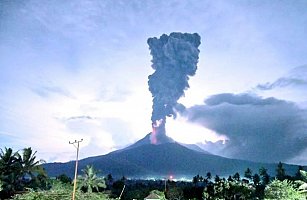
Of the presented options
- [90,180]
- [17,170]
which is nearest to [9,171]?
[17,170]

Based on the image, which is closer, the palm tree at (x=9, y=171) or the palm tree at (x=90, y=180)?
the palm tree at (x=9, y=171)

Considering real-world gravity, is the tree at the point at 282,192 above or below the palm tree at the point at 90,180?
below

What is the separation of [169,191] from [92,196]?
243ft

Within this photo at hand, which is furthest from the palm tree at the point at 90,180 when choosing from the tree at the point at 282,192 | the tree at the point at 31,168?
the tree at the point at 282,192

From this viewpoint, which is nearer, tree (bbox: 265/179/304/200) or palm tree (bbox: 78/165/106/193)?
tree (bbox: 265/179/304/200)

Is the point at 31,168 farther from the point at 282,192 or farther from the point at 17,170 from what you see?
the point at 282,192

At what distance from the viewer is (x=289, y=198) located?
53.3m

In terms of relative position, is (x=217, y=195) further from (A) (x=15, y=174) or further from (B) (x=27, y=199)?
(B) (x=27, y=199)

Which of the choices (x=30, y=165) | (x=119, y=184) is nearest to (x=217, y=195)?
(x=30, y=165)

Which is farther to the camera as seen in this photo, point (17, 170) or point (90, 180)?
point (90, 180)

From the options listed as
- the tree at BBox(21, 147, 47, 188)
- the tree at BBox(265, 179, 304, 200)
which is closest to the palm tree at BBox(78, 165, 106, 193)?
the tree at BBox(21, 147, 47, 188)

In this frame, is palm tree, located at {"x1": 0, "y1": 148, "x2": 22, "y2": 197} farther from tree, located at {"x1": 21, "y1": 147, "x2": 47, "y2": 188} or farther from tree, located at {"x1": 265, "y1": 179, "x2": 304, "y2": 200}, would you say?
tree, located at {"x1": 265, "y1": 179, "x2": 304, "y2": 200}

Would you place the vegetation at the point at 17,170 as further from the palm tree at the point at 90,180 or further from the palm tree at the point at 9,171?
A: the palm tree at the point at 90,180

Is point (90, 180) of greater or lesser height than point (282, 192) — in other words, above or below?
above
